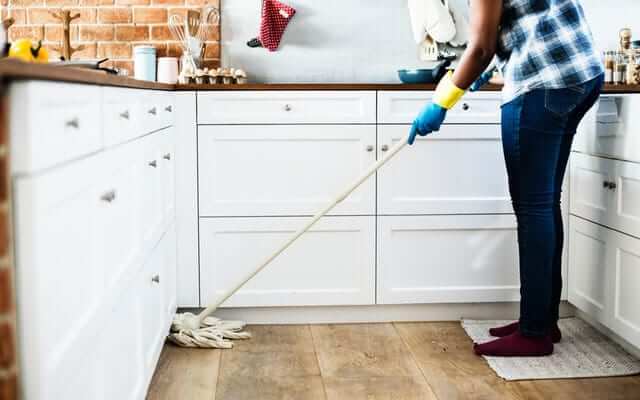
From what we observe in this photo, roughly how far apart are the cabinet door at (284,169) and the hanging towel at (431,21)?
0.74 m

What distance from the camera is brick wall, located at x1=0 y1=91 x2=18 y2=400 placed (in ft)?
3.44

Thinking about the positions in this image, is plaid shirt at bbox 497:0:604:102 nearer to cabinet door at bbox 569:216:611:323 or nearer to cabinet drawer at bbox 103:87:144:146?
cabinet door at bbox 569:216:611:323

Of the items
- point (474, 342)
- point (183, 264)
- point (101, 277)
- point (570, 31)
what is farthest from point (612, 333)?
point (101, 277)

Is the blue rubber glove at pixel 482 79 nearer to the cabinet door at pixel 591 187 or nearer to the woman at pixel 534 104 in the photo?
the woman at pixel 534 104

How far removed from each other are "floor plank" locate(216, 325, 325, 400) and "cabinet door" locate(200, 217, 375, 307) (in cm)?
14

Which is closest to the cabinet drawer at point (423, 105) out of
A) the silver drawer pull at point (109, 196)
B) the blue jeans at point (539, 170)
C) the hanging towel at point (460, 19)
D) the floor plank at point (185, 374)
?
the blue jeans at point (539, 170)

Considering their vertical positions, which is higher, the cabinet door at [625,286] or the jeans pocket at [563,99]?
the jeans pocket at [563,99]

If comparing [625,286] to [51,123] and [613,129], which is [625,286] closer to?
[613,129]

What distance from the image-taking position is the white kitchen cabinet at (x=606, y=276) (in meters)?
2.59

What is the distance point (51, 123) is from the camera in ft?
4.05

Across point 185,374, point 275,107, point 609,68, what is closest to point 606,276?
point 609,68

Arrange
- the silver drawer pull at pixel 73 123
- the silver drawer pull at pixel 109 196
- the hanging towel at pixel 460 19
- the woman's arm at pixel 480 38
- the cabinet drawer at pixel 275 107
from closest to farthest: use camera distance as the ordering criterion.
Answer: the silver drawer pull at pixel 73 123 < the silver drawer pull at pixel 109 196 < the woman's arm at pixel 480 38 < the cabinet drawer at pixel 275 107 < the hanging towel at pixel 460 19

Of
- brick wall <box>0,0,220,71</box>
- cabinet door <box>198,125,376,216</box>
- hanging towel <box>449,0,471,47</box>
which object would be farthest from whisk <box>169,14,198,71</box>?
hanging towel <box>449,0,471,47</box>

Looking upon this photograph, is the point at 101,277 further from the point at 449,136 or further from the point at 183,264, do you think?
the point at 449,136
